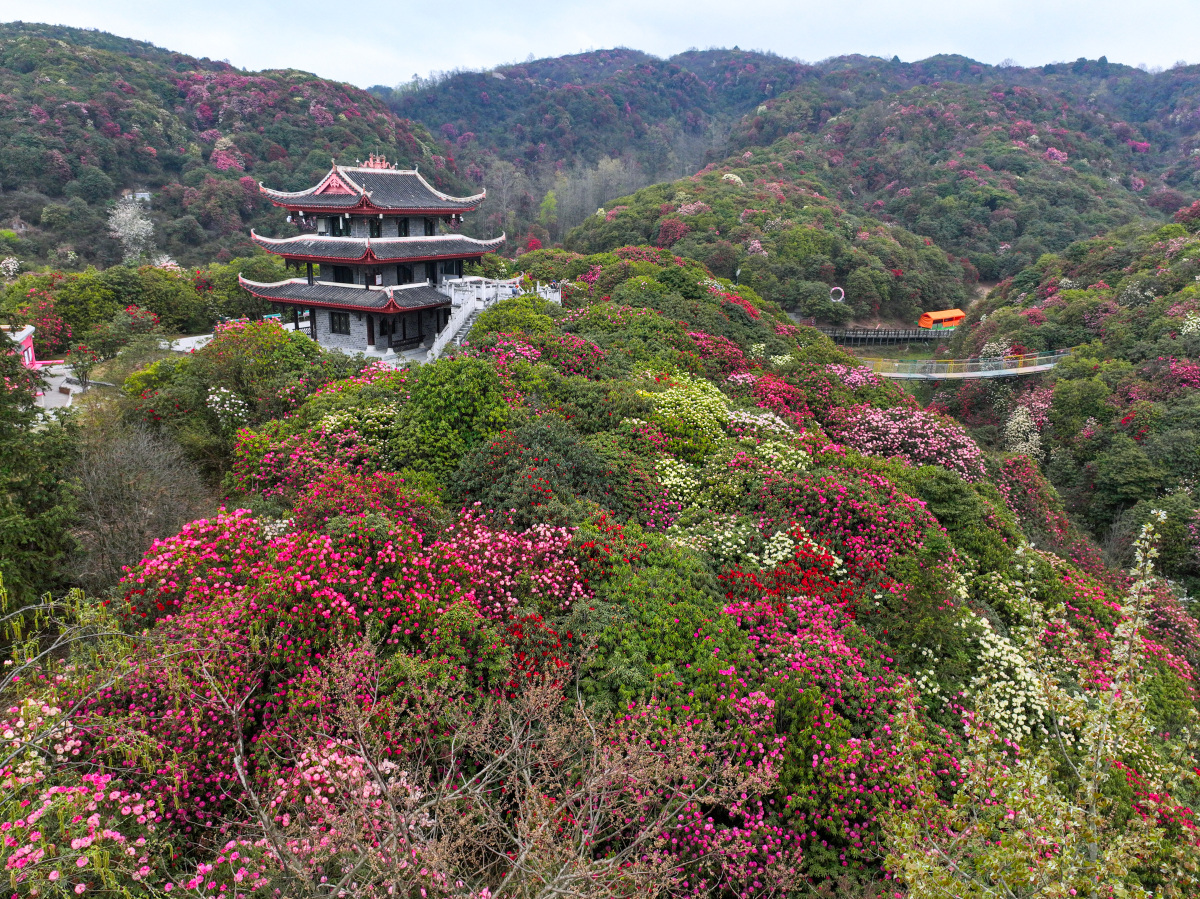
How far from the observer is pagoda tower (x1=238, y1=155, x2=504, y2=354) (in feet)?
68.1

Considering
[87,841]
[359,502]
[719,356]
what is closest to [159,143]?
[719,356]

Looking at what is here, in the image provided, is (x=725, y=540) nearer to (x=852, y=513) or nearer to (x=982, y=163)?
(x=852, y=513)

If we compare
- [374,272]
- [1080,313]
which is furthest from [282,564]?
[1080,313]

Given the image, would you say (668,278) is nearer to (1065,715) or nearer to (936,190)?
(1065,715)

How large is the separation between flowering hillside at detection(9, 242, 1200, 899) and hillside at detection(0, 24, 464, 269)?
40.0 metres

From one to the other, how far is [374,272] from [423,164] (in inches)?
2056

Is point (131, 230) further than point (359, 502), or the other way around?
point (131, 230)

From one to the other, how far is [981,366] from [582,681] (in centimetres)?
2971

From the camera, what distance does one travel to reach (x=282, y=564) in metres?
7.96

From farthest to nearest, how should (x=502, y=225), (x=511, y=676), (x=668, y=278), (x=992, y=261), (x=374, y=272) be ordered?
(x=502, y=225) → (x=992, y=261) → (x=668, y=278) → (x=374, y=272) → (x=511, y=676)

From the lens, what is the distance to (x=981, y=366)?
30.1 metres

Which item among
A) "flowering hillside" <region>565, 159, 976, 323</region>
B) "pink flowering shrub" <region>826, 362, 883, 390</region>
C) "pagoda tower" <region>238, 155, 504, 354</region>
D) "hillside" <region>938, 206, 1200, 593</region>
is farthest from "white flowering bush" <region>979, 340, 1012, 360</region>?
"pagoda tower" <region>238, 155, 504, 354</region>

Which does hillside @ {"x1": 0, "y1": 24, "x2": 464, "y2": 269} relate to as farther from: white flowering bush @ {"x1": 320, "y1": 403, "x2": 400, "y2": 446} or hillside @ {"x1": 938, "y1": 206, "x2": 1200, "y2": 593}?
hillside @ {"x1": 938, "y1": 206, "x2": 1200, "y2": 593}

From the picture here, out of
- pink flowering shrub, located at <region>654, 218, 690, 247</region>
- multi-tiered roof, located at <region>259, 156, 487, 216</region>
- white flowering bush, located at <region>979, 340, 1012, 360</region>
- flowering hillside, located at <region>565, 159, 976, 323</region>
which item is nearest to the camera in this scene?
multi-tiered roof, located at <region>259, 156, 487, 216</region>
